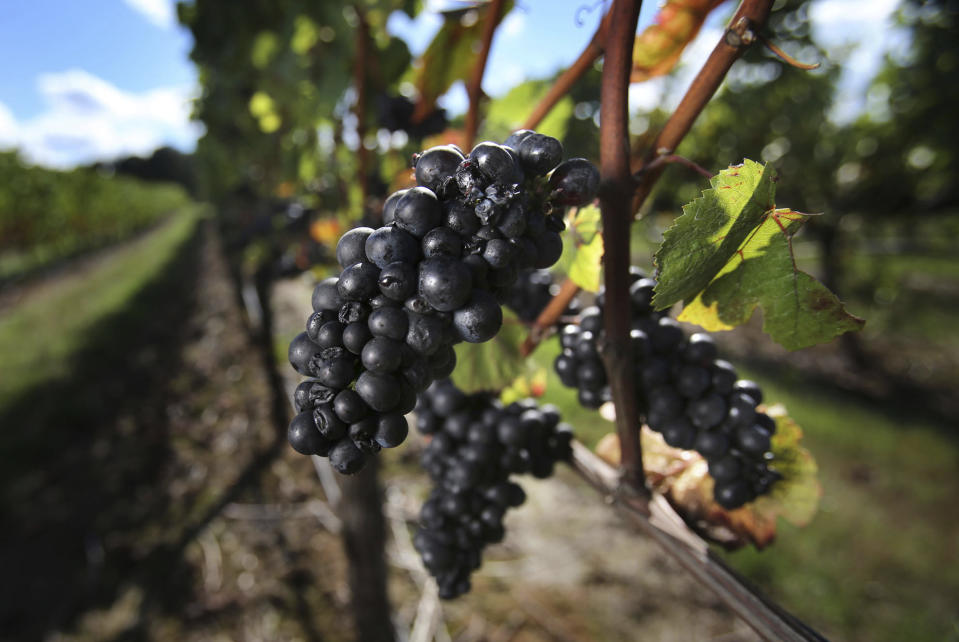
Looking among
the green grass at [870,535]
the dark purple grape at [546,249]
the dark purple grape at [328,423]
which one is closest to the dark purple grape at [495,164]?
the dark purple grape at [546,249]

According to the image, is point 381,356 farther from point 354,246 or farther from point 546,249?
point 546,249

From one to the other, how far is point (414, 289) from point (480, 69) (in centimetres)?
100

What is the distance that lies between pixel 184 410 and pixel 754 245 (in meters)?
6.64

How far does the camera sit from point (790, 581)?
140 inches

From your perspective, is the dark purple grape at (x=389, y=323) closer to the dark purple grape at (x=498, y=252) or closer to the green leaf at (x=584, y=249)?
the dark purple grape at (x=498, y=252)

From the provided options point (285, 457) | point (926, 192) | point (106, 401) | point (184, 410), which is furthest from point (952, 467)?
point (106, 401)

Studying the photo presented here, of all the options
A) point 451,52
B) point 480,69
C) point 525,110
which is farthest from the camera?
point 525,110

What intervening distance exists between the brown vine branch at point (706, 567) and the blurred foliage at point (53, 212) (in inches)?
926

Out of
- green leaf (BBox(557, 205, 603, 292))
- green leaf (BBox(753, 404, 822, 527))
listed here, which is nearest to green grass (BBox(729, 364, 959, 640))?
green leaf (BBox(753, 404, 822, 527))

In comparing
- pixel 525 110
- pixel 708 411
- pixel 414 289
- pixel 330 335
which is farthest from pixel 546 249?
pixel 525 110

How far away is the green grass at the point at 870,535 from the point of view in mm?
3350

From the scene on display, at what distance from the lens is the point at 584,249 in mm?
917

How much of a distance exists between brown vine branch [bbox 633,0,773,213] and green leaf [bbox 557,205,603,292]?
4.6 inches

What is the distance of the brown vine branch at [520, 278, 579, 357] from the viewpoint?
3.36 feet
